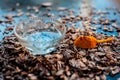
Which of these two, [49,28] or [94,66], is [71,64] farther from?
[49,28]

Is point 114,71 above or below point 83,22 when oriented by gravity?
below

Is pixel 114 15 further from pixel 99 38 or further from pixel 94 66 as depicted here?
pixel 94 66

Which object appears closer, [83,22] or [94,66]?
[94,66]

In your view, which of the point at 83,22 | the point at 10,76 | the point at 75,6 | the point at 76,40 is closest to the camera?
the point at 10,76

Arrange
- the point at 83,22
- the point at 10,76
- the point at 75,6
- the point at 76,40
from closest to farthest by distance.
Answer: the point at 10,76, the point at 76,40, the point at 83,22, the point at 75,6

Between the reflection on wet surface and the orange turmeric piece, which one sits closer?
the orange turmeric piece

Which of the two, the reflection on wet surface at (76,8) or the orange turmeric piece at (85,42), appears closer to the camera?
the orange turmeric piece at (85,42)

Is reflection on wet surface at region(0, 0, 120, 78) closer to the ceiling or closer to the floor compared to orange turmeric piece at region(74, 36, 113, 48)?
closer to the ceiling

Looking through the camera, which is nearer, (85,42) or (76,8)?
(85,42)

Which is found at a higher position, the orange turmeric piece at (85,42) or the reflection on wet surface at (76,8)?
the reflection on wet surface at (76,8)

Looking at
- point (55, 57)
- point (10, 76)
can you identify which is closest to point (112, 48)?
point (55, 57)

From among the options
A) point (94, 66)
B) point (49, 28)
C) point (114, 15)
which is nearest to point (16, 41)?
point (49, 28)
